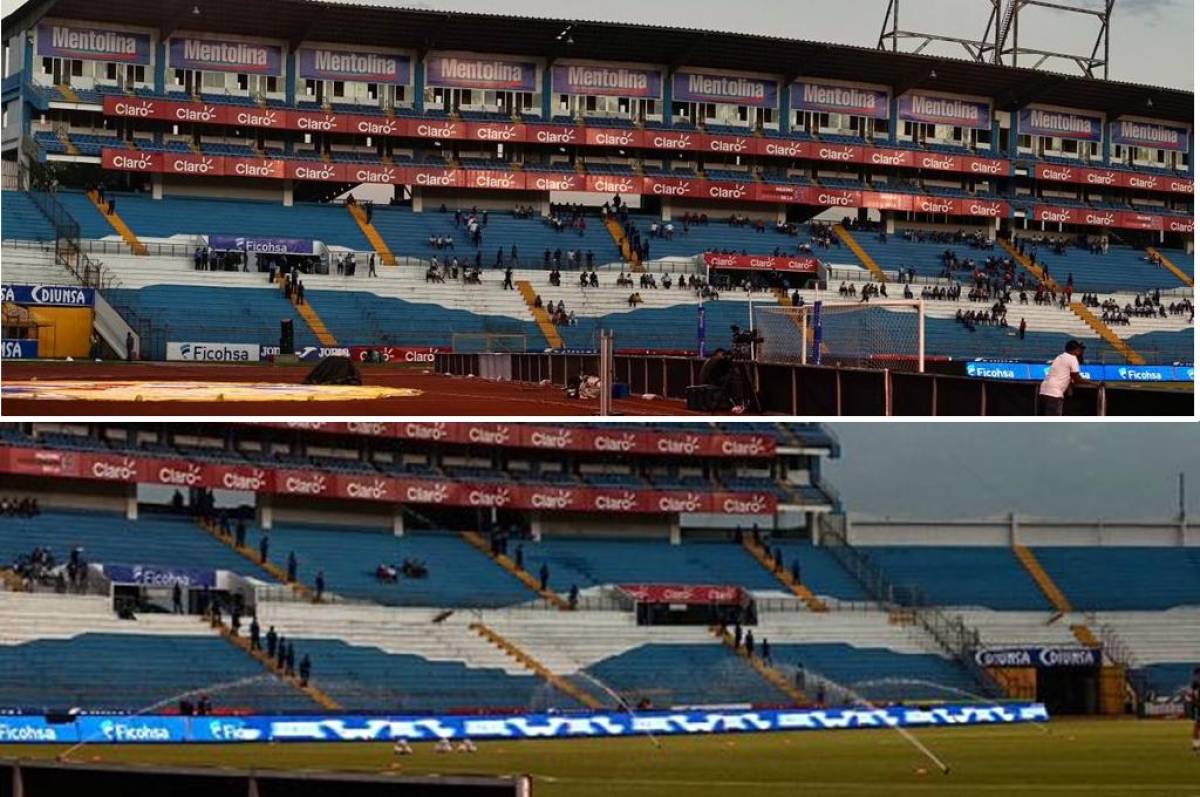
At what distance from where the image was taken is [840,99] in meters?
98.1

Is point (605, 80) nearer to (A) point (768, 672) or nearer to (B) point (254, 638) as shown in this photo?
(A) point (768, 672)

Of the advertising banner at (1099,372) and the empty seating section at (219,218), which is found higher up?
the empty seating section at (219,218)

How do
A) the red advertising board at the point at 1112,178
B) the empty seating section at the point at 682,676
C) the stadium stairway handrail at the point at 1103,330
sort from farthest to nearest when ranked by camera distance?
the red advertising board at the point at 1112,178 → the stadium stairway handrail at the point at 1103,330 → the empty seating section at the point at 682,676

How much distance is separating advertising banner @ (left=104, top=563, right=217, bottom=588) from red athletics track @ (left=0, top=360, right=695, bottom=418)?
12.9ft

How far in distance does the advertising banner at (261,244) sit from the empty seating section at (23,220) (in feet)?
20.3

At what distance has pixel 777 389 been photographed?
30328mm

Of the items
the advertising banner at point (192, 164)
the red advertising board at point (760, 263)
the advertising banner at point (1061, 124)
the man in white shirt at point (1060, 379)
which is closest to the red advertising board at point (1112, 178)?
the advertising banner at point (1061, 124)

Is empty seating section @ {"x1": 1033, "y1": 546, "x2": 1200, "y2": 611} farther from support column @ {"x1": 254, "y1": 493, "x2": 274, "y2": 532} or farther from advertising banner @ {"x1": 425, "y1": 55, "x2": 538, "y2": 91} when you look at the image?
advertising banner @ {"x1": 425, "y1": 55, "x2": 538, "y2": 91}

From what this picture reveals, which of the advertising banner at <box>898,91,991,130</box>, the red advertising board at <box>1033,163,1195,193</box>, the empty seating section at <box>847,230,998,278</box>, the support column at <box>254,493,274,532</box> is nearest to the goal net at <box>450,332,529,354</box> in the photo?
the support column at <box>254,493,274,532</box>

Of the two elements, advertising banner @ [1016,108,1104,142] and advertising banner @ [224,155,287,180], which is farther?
advertising banner @ [1016,108,1104,142]

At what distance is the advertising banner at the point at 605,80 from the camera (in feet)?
303

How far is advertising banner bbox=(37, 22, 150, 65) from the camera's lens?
273 ft

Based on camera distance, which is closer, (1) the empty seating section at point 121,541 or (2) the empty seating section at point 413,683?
(2) the empty seating section at point 413,683

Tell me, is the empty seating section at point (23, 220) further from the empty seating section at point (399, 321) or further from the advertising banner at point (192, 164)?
the empty seating section at point (399, 321)
